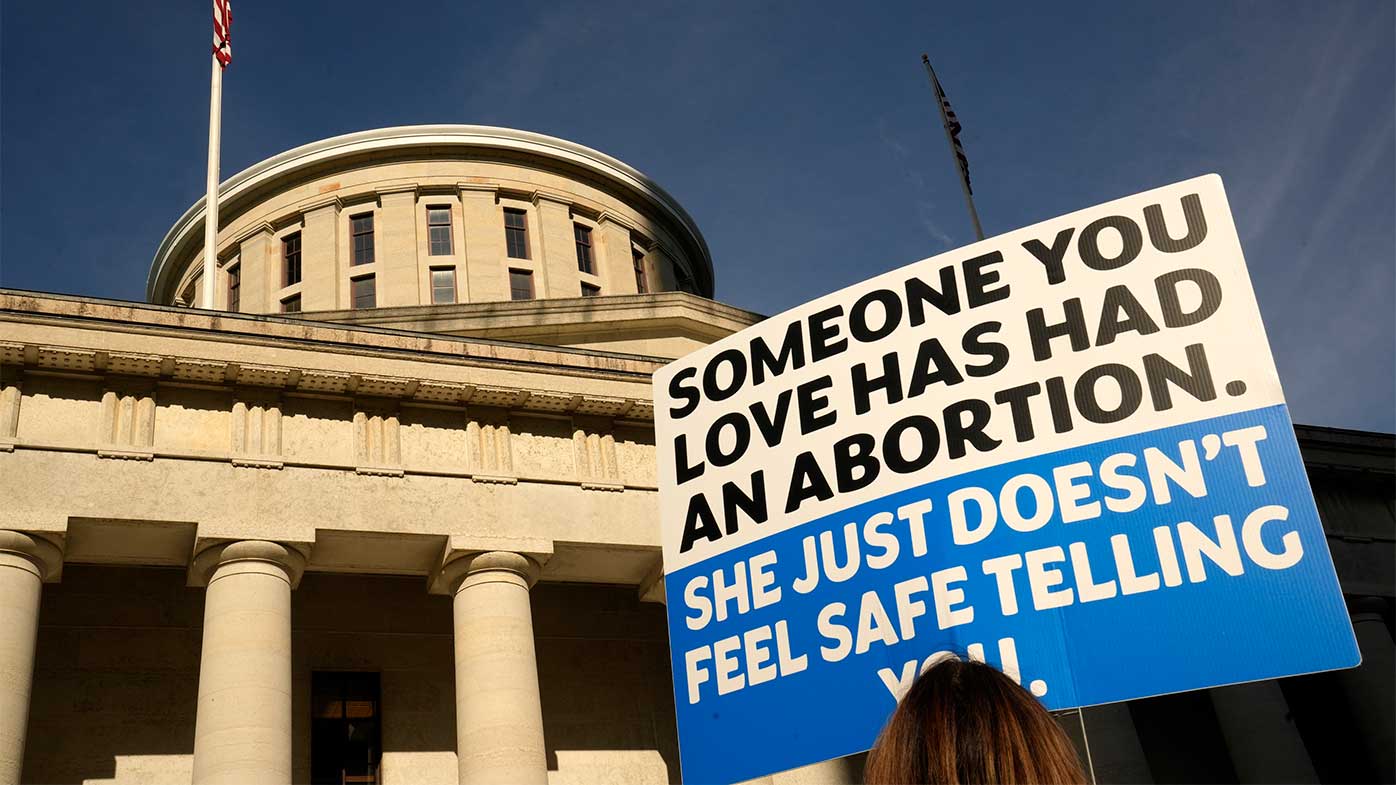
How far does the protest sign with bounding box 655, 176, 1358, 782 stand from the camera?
5574 mm

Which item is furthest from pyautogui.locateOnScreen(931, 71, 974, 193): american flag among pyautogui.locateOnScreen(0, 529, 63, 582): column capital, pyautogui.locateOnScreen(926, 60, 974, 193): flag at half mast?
pyautogui.locateOnScreen(0, 529, 63, 582): column capital

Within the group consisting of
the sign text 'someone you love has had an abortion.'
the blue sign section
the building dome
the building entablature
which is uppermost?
the building dome

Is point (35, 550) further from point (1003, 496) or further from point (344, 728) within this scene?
point (1003, 496)

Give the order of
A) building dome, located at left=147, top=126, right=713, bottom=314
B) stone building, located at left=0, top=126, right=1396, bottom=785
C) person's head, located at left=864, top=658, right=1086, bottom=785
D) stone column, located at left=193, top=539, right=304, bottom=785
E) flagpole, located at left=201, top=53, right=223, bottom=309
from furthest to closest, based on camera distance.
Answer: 1. building dome, located at left=147, top=126, right=713, bottom=314
2. flagpole, located at left=201, top=53, right=223, bottom=309
3. stone building, located at left=0, top=126, right=1396, bottom=785
4. stone column, located at left=193, top=539, right=304, bottom=785
5. person's head, located at left=864, top=658, right=1086, bottom=785

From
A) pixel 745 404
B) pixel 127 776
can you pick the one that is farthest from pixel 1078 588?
pixel 127 776

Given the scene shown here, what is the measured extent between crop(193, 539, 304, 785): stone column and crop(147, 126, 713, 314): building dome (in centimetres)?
2467

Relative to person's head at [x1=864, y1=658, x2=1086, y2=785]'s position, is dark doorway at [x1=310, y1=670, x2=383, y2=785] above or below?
above

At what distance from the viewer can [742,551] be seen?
687 cm

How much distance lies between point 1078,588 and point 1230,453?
0.90m

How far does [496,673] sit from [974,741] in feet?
59.2

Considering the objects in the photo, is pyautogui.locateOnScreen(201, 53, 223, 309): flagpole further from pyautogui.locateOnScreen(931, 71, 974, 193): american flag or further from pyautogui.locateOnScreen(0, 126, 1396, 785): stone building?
pyautogui.locateOnScreen(931, 71, 974, 193): american flag

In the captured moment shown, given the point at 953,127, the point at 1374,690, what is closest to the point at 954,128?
the point at 953,127

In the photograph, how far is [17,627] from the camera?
17641 millimetres

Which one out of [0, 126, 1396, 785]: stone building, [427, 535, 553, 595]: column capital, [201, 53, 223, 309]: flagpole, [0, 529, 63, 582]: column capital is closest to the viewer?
[0, 529, 63, 582]: column capital
